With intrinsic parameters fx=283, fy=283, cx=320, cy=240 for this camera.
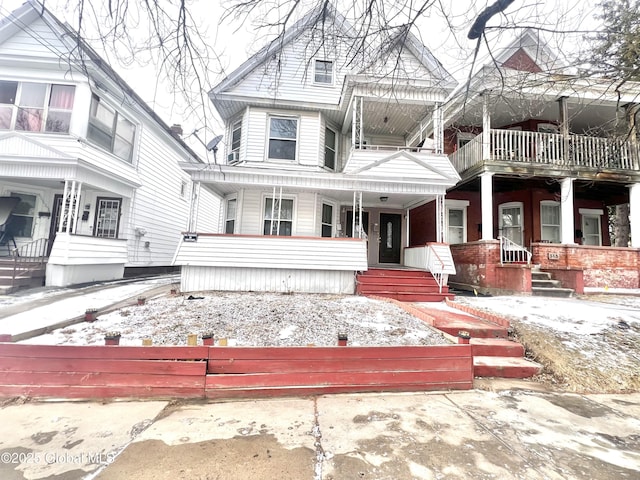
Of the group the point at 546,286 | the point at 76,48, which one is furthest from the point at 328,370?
the point at 546,286

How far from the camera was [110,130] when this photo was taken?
33.3 feet

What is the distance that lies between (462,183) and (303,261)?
7130 mm

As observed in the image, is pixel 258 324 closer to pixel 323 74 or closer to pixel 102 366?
pixel 102 366

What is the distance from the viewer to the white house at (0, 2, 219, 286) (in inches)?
331

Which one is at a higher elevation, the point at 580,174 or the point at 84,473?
the point at 580,174

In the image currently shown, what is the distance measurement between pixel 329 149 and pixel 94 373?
1016 centimetres

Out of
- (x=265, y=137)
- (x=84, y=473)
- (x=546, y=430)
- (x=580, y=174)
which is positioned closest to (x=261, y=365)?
(x=84, y=473)

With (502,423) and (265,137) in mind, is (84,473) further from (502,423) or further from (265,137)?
(265,137)

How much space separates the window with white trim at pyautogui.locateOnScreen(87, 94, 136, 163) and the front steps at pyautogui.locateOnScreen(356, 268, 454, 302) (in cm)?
984

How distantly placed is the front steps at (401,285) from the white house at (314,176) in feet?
1.34

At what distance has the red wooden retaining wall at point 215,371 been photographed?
2.94 meters

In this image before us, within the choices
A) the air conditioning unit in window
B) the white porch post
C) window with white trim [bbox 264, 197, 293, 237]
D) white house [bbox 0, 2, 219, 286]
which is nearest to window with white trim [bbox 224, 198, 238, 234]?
window with white trim [bbox 264, 197, 293, 237]

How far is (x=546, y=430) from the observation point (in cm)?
257

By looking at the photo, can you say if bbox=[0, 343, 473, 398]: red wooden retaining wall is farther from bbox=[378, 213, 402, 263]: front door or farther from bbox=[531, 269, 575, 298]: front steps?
bbox=[378, 213, 402, 263]: front door
